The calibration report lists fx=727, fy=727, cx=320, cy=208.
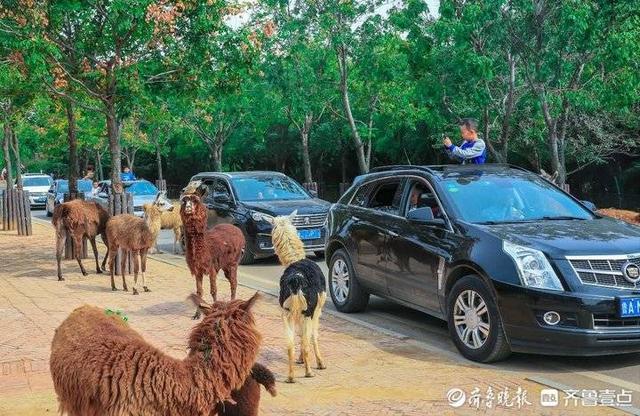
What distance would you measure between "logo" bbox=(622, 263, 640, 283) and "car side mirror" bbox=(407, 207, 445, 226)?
5.90 ft

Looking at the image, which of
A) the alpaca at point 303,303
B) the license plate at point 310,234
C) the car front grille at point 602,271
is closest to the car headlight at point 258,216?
the license plate at point 310,234

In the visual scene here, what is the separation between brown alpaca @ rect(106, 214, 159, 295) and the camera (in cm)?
1134

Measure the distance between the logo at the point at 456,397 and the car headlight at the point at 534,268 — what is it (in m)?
1.17

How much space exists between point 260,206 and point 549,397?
9.69 m

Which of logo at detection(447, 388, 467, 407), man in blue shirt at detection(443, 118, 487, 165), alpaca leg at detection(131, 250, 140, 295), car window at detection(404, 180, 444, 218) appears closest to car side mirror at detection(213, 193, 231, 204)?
alpaca leg at detection(131, 250, 140, 295)

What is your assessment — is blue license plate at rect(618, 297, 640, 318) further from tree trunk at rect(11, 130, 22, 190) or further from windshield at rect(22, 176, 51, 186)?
windshield at rect(22, 176, 51, 186)

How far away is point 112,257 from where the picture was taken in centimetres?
1148

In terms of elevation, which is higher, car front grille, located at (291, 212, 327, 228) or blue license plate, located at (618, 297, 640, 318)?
car front grille, located at (291, 212, 327, 228)

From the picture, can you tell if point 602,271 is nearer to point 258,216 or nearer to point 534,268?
point 534,268

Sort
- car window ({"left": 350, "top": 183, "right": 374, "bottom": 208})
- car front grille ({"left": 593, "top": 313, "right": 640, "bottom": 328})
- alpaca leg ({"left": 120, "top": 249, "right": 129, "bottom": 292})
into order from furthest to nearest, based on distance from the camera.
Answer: alpaca leg ({"left": 120, "top": 249, "right": 129, "bottom": 292}), car window ({"left": 350, "top": 183, "right": 374, "bottom": 208}), car front grille ({"left": 593, "top": 313, "right": 640, "bottom": 328})

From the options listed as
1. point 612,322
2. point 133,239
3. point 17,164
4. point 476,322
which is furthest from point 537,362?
point 17,164

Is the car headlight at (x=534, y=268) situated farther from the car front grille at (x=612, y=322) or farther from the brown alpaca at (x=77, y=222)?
the brown alpaca at (x=77, y=222)

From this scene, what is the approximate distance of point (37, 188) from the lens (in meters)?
40.8

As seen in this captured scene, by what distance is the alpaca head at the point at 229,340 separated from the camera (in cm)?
327
